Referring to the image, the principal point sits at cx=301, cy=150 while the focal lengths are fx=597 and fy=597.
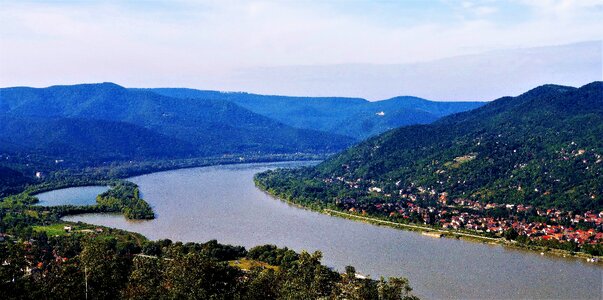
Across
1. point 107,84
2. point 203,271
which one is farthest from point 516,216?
point 107,84

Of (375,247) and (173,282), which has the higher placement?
(173,282)

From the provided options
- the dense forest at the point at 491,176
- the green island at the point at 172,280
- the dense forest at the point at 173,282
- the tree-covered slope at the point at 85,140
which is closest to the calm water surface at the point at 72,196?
the dense forest at the point at 491,176

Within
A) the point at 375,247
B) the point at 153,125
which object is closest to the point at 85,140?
the point at 153,125

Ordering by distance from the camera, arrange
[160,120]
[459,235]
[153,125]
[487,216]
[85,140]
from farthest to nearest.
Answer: [160,120] → [153,125] → [85,140] → [487,216] → [459,235]

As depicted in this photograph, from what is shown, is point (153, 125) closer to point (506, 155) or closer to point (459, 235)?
point (506, 155)

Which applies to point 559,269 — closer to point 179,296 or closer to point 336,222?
point 336,222
